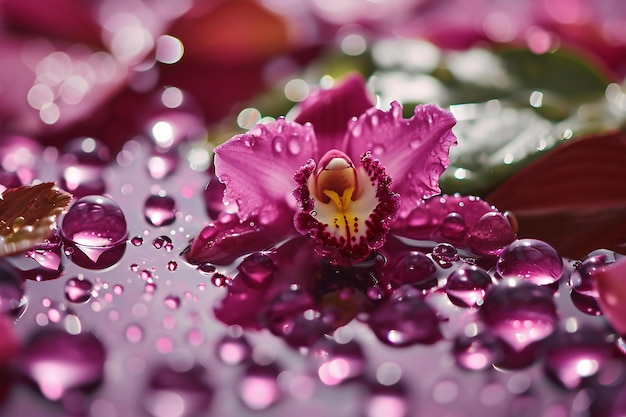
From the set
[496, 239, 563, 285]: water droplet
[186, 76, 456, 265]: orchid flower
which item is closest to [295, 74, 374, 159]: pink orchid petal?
[186, 76, 456, 265]: orchid flower

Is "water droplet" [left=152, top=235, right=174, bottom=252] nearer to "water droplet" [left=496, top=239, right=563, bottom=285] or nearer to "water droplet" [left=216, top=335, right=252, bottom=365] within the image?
"water droplet" [left=216, top=335, right=252, bottom=365]

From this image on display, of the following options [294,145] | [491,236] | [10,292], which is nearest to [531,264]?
[491,236]

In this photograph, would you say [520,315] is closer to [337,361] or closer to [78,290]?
[337,361]

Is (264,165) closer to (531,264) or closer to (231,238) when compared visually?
(231,238)

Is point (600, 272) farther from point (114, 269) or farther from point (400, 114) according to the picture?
point (114, 269)

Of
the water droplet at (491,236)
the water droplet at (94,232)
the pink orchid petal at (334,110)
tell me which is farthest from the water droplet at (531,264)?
the water droplet at (94,232)

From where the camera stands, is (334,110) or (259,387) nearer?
(259,387)
